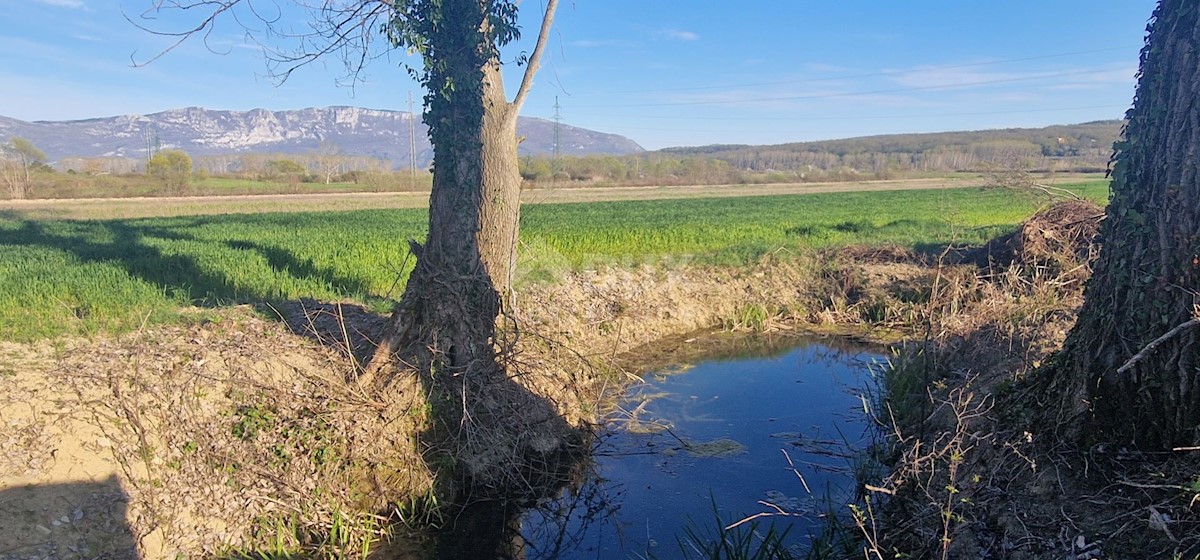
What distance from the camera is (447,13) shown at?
7445mm

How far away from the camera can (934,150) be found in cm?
10719

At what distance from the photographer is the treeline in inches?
2635

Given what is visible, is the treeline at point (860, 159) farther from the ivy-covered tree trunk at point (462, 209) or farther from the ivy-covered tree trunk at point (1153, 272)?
the ivy-covered tree trunk at point (1153, 272)

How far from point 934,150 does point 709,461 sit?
112572 millimetres

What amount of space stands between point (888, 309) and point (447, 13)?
9507mm

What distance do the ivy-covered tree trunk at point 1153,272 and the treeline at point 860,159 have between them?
18.3 metres

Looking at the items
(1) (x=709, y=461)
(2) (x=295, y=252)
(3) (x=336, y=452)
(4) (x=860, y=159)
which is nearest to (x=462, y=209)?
(3) (x=336, y=452)

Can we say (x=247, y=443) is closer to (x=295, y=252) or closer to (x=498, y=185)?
(x=498, y=185)

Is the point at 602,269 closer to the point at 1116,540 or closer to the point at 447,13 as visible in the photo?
the point at 447,13

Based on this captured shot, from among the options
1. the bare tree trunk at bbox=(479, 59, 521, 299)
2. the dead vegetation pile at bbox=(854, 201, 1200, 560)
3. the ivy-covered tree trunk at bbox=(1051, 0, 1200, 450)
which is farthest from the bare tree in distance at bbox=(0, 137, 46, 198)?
the ivy-covered tree trunk at bbox=(1051, 0, 1200, 450)

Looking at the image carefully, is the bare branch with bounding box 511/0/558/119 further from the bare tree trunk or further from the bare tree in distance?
the bare tree in distance

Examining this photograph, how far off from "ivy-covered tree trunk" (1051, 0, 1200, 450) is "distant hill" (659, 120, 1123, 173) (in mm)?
75112

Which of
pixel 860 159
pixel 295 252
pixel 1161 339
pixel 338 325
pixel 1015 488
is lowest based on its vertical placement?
pixel 1015 488

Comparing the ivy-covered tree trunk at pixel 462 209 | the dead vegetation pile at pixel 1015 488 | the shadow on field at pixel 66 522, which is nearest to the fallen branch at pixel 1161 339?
the dead vegetation pile at pixel 1015 488
